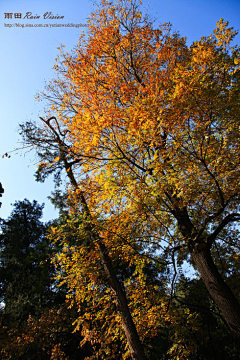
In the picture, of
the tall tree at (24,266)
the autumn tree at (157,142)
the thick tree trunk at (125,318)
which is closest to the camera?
the autumn tree at (157,142)

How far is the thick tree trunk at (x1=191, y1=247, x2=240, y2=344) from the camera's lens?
3162 mm

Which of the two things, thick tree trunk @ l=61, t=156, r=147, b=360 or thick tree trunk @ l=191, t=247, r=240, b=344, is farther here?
thick tree trunk @ l=61, t=156, r=147, b=360

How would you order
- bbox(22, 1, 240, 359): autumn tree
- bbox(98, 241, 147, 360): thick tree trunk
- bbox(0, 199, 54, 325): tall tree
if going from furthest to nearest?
bbox(0, 199, 54, 325): tall tree < bbox(98, 241, 147, 360): thick tree trunk < bbox(22, 1, 240, 359): autumn tree

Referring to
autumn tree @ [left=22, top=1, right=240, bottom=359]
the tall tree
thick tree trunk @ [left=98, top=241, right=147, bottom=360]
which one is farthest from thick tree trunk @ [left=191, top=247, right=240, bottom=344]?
the tall tree

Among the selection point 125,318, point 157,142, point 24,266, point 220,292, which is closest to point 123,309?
point 125,318

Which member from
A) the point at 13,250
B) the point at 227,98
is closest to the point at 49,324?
the point at 227,98

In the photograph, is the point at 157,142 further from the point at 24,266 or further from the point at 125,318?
the point at 24,266

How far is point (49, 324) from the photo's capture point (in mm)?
7098

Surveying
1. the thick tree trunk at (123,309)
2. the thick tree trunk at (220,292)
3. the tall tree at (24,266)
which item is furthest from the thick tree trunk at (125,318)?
the tall tree at (24,266)

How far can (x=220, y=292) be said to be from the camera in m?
3.41

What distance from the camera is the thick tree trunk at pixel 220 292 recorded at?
10.4 ft

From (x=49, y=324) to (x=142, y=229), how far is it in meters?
6.16

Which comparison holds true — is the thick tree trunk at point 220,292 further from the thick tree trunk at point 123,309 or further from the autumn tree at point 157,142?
the thick tree trunk at point 123,309

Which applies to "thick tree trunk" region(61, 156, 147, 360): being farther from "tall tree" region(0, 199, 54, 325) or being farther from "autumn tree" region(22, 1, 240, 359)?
"tall tree" region(0, 199, 54, 325)
